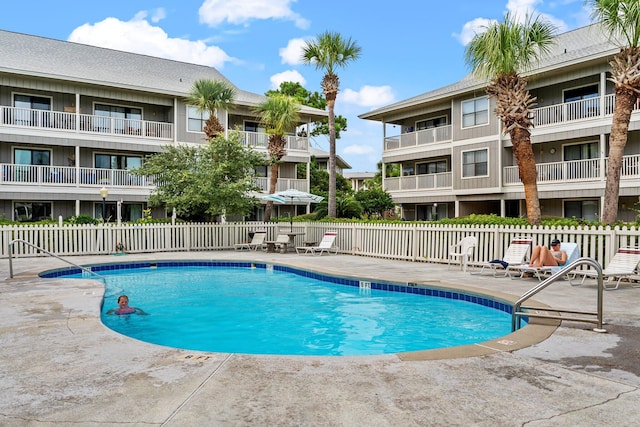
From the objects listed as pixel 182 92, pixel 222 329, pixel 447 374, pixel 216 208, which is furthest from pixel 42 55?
pixel 447 374

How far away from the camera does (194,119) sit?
2770 cm

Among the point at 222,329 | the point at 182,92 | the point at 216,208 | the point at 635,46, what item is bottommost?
the point at 222,329

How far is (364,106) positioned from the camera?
3259 cm

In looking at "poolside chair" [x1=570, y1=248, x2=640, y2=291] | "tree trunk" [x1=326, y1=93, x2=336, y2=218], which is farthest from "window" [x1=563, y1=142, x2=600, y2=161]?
"poolside chair" [x1=570, y1=248, x2=640, y2=291]

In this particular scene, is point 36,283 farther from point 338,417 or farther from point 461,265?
point 461,265

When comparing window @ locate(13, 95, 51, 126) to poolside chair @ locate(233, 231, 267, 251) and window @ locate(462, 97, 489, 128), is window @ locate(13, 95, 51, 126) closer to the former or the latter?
poolside chair @ locate(233, 231, 267, 251)

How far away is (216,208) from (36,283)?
991 cm

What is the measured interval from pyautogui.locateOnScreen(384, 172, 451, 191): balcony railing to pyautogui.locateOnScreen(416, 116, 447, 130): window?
11.3 ft

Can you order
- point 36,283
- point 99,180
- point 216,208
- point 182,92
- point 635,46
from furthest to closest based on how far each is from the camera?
point 182,92
point 99,180
point 216,208
point 635,46
point 36,283

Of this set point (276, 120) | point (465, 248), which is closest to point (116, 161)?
point (276, 120)

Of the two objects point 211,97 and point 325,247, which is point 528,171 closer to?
point 325,247

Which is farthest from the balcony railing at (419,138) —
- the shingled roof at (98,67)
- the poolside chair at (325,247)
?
the poolside chair at (325,247)

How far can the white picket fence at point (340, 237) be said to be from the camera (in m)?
11.5

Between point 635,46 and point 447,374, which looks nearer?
point 447,374
